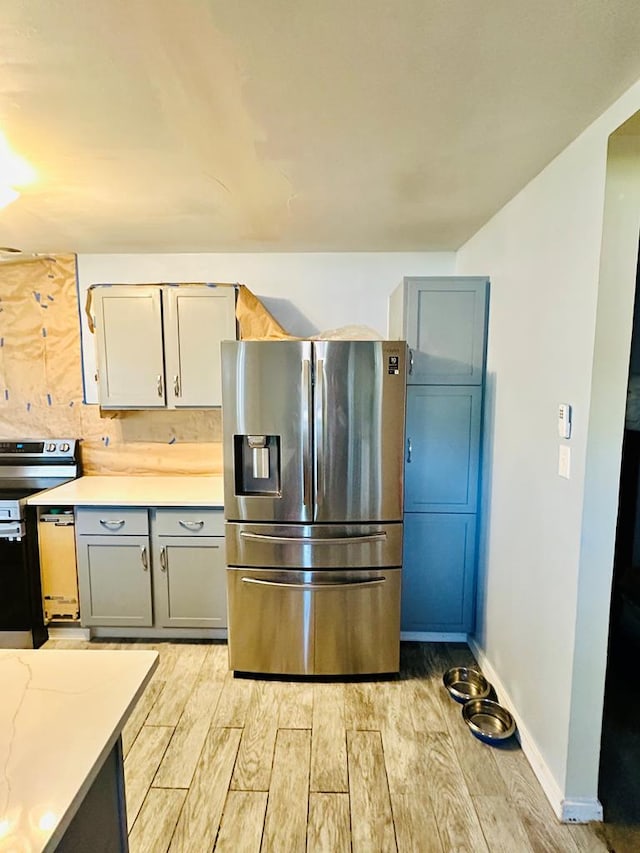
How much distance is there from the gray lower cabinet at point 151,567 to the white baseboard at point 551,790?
1622 millimetres

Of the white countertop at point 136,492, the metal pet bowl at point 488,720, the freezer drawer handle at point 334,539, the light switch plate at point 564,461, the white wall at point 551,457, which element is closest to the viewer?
the white wall at point 551,457

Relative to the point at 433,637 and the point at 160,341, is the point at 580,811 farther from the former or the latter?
the point at 160,341

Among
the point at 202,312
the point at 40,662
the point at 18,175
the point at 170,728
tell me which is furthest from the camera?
the point at 202,312

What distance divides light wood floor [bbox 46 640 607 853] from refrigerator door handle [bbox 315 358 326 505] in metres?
1.04

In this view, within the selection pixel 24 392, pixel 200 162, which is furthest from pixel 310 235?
pixel 24 392

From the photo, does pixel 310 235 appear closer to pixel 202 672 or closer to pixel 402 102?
pixel 402 102

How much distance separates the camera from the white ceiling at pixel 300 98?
1.03 m

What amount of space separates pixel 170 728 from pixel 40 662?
1.29m

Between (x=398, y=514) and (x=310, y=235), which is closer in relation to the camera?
(x=398, y=514)

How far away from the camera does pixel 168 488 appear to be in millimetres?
2885

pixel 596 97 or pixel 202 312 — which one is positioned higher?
pixel 596 97

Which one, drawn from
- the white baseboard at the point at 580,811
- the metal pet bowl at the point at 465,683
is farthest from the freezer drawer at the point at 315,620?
the white baseboard at the point at 580,811

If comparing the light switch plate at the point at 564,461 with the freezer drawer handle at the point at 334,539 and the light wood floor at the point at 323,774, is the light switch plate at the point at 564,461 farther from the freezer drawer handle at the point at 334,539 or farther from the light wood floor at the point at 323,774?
the light wood floor at the point at 323,774

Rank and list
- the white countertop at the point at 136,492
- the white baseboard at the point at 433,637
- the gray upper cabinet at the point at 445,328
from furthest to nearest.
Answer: the white baseboard at the point at 433,637, the white countertop at the point at 136,492, the gray upper cabinet at the point at 445,328
